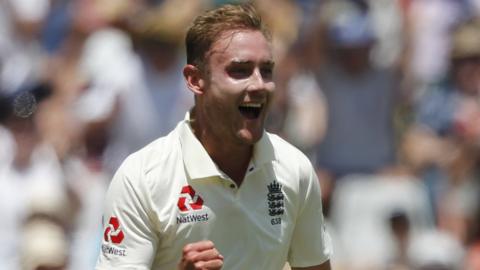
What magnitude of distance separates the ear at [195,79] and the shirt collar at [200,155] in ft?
0.61

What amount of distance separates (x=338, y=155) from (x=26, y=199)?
A: 7.46 ft

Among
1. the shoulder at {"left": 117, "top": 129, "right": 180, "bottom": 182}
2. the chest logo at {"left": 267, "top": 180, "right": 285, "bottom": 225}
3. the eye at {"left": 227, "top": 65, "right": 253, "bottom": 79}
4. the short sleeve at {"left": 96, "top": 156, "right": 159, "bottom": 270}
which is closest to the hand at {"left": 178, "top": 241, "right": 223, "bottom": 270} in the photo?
the short sleeve at {"left": 96, "top": 156, "right": 159, "bottom": 270}

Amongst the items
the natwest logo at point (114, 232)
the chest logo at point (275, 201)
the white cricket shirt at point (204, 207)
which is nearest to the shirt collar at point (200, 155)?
the white cricket shirt at point (204, 207)

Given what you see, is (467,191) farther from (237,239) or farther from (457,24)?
(237,239)

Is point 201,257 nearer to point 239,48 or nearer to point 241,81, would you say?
point 241,81

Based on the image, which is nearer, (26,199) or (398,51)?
(26,199)

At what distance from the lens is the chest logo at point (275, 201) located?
5219 mm

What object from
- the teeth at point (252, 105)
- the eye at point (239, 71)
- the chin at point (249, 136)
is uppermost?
the eye at point (239, 71)

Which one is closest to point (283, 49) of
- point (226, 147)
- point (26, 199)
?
point (26, 199)

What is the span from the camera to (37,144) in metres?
9.26

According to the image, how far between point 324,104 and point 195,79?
180 inches

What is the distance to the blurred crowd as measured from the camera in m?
9.30

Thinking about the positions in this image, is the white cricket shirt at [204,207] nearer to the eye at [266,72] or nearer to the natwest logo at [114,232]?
the natwest logo at [114,232]

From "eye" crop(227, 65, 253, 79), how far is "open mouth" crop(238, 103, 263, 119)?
4.3 inches
